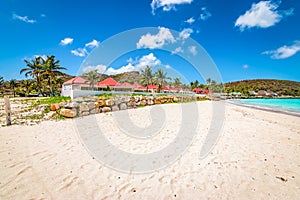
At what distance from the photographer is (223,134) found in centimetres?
548

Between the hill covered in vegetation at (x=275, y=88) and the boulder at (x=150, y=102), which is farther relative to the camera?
the hill covered in vegetation at (x=275, y=88)

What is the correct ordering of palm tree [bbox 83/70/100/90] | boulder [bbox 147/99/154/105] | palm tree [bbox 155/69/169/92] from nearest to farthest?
boulder [bbox 147/99/154/105], palm tree [bbox 83/70/100/90], palm tree [bbox 155/69/169/92]

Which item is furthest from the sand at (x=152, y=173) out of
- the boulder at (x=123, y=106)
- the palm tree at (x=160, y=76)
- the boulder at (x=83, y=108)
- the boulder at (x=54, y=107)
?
the palm tree at (x=160, y=76)

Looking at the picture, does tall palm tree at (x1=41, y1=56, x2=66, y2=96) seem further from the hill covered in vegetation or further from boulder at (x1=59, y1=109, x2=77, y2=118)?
the hill covered in vegetation

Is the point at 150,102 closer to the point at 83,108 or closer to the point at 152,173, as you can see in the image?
the point at 83,108

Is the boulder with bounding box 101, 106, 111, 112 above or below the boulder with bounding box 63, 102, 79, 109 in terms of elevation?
below

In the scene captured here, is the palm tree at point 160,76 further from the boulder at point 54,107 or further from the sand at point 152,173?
the sand at point 152,173

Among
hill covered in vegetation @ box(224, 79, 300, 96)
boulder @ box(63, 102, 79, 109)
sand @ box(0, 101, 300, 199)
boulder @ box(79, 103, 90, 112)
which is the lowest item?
sand @ box(0, 101, 300, 199)

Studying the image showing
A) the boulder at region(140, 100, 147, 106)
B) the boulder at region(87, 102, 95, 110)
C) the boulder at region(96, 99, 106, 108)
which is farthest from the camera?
the boulder at region(140, 100, 147, 106)

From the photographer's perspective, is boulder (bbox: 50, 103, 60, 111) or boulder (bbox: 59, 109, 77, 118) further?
boulder (bbox: 50, 103, 60, 111)

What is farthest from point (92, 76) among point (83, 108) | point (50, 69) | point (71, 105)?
point (71, 105)

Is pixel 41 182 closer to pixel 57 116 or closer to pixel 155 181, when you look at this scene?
pixel 155 181

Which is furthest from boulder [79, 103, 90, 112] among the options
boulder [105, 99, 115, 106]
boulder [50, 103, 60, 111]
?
boulder [105, 99, 115, 106]

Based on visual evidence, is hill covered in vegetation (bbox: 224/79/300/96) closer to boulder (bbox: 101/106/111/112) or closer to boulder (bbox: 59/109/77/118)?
boulder (bbox: 101/106/111/112)
